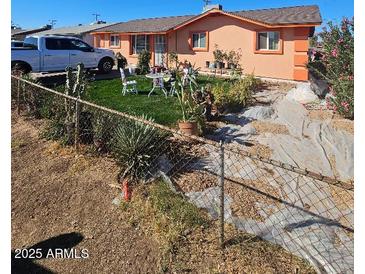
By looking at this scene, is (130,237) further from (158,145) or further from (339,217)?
(339,217)

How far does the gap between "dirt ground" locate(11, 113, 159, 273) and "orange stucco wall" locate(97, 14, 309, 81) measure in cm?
1387

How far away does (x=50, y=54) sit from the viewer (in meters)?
17.5

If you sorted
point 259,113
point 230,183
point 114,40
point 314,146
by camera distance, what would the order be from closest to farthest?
1. point 230,183
2. point 314,146
3. point 259,113
4. point 114,40

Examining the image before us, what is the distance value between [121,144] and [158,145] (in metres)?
0.73

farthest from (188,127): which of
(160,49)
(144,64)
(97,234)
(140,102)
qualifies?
(160,49)

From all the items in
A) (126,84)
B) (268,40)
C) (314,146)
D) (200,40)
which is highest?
(200,40)

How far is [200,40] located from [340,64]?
11591mm

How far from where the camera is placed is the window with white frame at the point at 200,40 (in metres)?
21.9

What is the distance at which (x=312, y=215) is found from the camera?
18.2ft

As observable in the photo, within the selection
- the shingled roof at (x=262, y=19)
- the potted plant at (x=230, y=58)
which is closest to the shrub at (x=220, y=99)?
the shingled roof at (x=262, y=19)

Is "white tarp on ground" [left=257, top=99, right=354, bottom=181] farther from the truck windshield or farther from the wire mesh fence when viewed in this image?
the truck windshield

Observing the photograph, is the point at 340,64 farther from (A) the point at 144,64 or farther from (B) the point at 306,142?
(A) the point at 144,64

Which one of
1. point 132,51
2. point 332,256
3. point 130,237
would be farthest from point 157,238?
point 132,51

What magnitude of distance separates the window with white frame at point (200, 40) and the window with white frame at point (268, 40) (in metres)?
3.70
